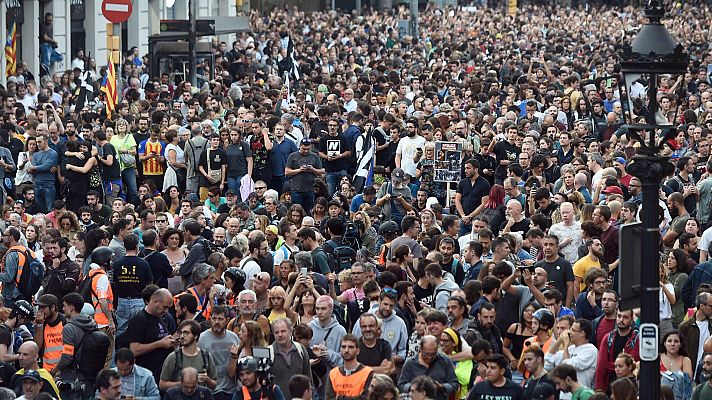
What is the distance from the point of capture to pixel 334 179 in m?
23.9

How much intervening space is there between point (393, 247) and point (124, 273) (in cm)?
286

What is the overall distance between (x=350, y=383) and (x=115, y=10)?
15.8 meters

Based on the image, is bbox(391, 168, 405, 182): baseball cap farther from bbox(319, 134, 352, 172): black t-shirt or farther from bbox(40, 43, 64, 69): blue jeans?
bbox(40, 43, 64, 69): blue jeans

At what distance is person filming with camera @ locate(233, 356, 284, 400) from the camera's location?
1293 centimetres

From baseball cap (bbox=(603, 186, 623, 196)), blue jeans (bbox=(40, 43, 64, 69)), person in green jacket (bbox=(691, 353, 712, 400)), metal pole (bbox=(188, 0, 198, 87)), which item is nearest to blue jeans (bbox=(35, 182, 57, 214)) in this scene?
baseball cap (bbox=(603, 186, 623, 196))

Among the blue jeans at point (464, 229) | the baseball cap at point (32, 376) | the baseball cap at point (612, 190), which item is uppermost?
the baseball cap at point (612, 190)

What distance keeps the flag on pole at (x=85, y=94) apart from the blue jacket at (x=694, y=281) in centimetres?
1494

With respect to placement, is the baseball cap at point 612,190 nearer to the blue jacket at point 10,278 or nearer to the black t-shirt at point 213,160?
the black t-shirt at point 213,160

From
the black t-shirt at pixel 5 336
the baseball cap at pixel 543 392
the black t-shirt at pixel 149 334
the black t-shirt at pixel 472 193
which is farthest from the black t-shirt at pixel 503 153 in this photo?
the baseball cap at pixel 543 392

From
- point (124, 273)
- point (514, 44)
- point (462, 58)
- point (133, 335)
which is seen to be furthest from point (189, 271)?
point (514, 44)

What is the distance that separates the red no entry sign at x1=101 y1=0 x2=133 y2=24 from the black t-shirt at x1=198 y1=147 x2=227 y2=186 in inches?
195

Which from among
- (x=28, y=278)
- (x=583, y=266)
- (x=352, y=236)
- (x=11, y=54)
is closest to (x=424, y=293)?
(x=583, y=266)

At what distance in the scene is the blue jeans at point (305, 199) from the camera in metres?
22.8

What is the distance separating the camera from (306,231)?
17.6 meters
